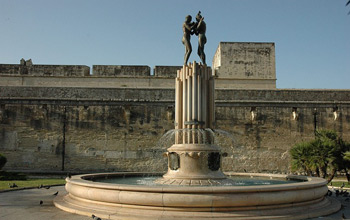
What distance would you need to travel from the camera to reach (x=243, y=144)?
56.7 feet

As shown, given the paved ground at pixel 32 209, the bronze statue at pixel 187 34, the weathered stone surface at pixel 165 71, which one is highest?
the weathered stone surface at pixel 165 71

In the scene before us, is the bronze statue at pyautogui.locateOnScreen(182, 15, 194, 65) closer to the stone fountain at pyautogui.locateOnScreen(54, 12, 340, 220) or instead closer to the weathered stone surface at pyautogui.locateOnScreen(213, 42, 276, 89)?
the stone fountain at pyautogui.locateOnScreen(54, 12, 340, 220)

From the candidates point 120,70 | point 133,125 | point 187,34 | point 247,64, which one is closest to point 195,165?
point 187,34

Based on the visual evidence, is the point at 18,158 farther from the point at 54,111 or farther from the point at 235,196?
the point at 235,196

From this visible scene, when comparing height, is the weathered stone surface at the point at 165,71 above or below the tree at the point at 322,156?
above

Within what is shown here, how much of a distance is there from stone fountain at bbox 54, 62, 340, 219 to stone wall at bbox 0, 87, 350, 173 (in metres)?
9.44

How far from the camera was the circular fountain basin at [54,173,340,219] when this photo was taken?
5398 millimetres

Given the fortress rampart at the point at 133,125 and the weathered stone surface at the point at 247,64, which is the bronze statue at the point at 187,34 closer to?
the fortress rampart at the point at 133,125

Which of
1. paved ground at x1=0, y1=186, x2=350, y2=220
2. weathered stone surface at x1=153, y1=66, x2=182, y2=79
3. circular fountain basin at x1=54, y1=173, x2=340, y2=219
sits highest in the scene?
weathered stone surface at x1=153, y1=66, x2=182, y2=79

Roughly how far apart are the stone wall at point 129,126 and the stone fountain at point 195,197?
31.0ft

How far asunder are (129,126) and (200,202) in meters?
12.2

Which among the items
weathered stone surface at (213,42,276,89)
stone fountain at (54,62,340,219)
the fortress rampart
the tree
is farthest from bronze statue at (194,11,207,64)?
weathered stone surface at (213,42,276,89)

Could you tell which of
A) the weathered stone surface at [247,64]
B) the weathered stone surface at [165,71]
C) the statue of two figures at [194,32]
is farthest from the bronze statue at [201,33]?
the weathered stone surface at [247,64]

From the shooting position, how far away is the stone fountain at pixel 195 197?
5.41 metres
